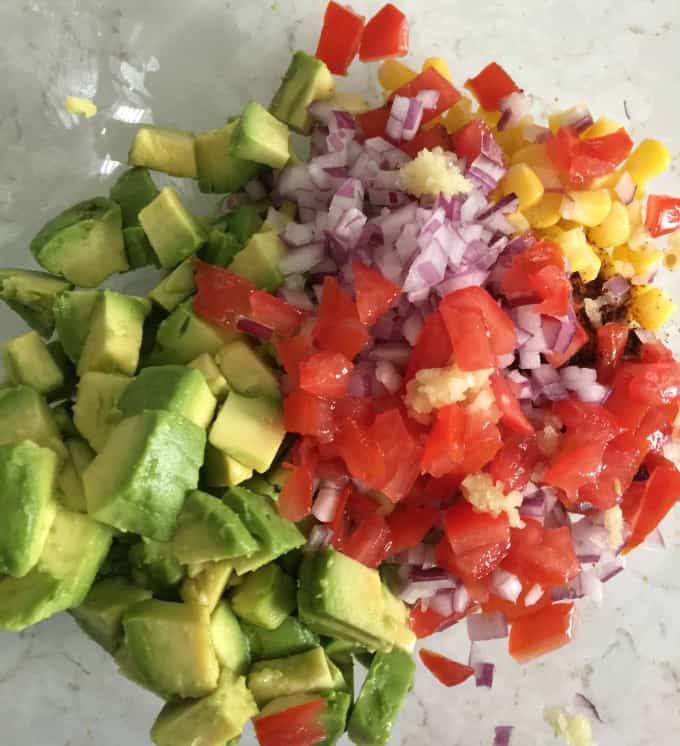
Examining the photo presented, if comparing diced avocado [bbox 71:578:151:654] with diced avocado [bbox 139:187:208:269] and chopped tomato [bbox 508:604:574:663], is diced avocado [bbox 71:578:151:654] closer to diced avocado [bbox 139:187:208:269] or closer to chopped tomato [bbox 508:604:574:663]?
diced avocado [bbox 139:187:208:269]

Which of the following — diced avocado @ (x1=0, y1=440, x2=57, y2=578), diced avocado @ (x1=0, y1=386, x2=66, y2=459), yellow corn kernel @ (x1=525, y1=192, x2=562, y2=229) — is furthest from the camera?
yellow corn kernel @ (x1=525, y1=192, x2=562, y2=229)

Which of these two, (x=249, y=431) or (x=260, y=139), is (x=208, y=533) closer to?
(x=249, y=431)

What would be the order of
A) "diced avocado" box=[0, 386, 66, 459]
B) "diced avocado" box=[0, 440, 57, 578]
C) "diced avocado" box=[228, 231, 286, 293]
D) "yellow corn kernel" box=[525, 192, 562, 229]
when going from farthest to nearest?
"yellow corn kernel" box=[525, 192, 562, 229] < "diced avocado" box=[228, 231, 286, 293] < "diced avocado" box=[0, 386, 66, 459] < "diced avocado" box=[0, 440, 57, 578]

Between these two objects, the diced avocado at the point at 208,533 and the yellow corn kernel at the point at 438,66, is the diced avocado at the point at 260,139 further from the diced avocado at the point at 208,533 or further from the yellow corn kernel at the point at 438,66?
the diced avocado at the point at 208,533

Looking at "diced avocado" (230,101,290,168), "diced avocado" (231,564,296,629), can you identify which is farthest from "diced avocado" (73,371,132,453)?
"diced avocado" (230,101,290,168)

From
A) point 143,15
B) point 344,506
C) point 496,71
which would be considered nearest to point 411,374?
point 344,506

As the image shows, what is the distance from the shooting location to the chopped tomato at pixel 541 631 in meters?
1.52

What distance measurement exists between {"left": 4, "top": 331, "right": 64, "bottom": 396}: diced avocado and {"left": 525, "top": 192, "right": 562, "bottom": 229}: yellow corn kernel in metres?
0.87

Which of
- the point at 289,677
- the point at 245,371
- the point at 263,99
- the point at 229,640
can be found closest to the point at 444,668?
the point at 289,677

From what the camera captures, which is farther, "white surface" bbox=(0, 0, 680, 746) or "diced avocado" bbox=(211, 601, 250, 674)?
"white surface" bbox=(0, 0, 680, 746)

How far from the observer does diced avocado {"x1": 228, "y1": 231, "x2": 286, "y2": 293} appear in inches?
A: 54.6

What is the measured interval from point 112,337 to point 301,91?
0.58 meters

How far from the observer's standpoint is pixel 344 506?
55.5 inches

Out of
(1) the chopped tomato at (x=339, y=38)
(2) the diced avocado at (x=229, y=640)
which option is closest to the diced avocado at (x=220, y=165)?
(1) the chopped tomato at (x=339, y=38)
